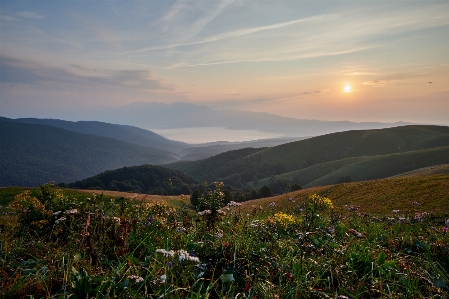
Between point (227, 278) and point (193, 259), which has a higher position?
point (193, 259)

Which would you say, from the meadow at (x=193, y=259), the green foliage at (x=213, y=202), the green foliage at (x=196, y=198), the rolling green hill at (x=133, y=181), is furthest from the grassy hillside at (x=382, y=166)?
the meadow at (x=193, y=259)

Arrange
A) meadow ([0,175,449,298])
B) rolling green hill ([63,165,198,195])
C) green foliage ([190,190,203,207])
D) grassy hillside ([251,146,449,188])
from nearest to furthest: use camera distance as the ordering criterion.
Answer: meadow ([0,175,449,298]) < green foliage ([190,190,203,207]) < grassy hillside ([251,146,449,188]) < rolling green hill ([63,165,198,195])

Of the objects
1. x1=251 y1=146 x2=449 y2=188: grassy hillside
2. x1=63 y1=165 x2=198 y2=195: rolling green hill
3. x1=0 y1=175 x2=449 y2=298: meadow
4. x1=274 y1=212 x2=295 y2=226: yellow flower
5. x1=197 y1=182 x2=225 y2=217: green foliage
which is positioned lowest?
x1=63 y1=165 x2=198 y2=195: rolling green hill

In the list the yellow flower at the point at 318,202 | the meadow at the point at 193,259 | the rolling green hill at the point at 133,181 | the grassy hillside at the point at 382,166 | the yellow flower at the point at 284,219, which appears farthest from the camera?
the rolling green hill at the point at 133,181

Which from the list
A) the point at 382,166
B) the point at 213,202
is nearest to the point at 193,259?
the point at 213,202

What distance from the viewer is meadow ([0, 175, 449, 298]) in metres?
3.10

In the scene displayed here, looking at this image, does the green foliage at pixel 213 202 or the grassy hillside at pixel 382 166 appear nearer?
the green foliage at pixel 213 202

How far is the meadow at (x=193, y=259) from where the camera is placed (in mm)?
3104

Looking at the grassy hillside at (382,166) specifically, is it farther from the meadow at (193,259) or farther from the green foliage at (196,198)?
the meadow at (193,259)

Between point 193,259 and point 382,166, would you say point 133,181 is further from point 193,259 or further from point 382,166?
point 193,259

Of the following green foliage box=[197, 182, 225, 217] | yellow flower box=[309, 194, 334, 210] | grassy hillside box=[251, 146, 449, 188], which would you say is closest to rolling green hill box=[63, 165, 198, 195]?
grassy hillside box=[251, 146, 449, 188]

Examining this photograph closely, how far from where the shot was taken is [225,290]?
3354mm

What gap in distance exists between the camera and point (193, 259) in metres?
3.02

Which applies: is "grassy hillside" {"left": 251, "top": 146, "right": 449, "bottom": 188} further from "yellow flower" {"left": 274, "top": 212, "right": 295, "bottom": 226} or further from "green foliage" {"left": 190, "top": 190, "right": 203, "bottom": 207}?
"yellow flower" {"left": 274, "top": 212, "right": 295, "bottom": 226}
